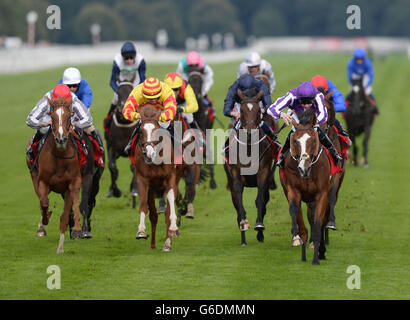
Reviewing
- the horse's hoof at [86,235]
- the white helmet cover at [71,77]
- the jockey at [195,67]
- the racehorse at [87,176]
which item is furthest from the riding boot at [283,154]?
the jockey at [195,67]

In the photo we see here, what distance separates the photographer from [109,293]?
32.1ft

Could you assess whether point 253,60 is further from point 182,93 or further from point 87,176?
point 87,176

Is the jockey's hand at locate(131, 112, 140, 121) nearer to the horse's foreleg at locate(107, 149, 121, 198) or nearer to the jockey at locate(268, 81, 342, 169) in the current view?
the jockey at locate(268, 81, 342, 169)

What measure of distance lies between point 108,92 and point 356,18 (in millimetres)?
27921

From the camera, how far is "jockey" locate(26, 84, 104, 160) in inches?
470

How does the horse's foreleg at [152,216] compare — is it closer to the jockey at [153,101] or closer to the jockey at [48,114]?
the jockey at [153,101]

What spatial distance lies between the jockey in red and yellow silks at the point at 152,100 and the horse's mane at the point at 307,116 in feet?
5.48

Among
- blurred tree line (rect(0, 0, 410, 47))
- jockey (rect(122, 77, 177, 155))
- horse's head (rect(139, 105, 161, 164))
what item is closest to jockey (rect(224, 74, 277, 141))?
jockey (rect(122, 77, 177, 155))

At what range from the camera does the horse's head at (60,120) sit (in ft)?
37.8

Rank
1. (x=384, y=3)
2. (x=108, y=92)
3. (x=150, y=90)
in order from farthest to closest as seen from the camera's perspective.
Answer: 1. (x=384, y=3)
2. (x=108, y=92)
3. (x=150, y=90)

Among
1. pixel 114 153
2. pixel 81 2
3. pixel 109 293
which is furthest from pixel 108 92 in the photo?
pixel 81 2

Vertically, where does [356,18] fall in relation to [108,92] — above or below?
above

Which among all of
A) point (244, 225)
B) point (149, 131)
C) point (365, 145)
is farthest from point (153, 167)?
point (365, 145)
